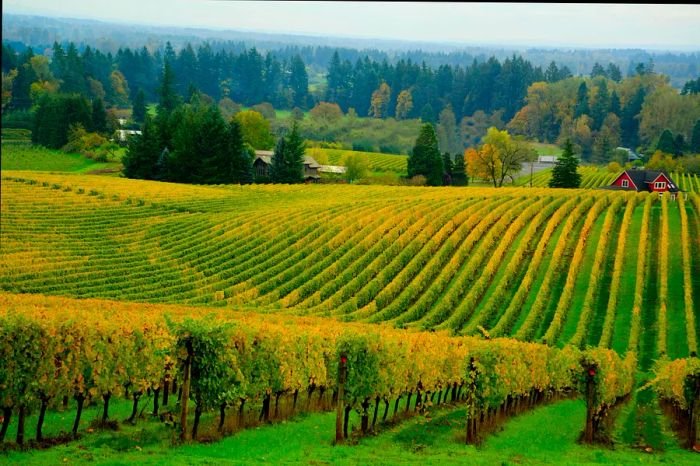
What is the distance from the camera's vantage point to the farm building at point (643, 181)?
6725 cm

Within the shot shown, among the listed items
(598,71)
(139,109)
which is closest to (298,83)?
(598,71)

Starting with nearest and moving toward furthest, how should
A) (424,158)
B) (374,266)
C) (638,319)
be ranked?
(638,319) → (374,266) → (424,158)

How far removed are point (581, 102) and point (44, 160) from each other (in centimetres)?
7791

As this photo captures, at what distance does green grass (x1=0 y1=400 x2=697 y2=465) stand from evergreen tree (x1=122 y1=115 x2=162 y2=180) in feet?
193

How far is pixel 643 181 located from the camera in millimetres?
69938

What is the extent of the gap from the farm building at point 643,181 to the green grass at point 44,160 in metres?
48.1

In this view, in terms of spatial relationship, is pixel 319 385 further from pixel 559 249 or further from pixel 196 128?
pixel 196 128

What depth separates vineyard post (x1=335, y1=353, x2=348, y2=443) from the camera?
17.4 meters

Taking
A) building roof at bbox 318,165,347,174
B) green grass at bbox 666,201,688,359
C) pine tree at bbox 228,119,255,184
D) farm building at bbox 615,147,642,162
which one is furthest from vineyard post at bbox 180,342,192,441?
farm building at bbox 615,147,642,162

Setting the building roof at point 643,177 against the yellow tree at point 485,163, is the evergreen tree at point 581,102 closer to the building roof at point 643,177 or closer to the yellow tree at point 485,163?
the yellow tree at point 485,163

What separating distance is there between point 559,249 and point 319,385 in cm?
2572

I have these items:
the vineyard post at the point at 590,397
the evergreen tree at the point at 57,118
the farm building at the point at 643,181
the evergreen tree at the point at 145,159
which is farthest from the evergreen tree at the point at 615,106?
the vineyard post at the point at 590,397

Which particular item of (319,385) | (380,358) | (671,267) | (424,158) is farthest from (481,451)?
(424,158)

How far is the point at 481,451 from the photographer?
57.4 feet
